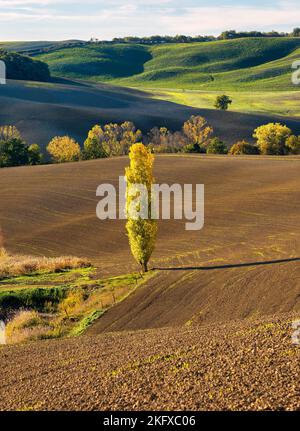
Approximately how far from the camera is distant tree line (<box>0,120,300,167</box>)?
110188 mm

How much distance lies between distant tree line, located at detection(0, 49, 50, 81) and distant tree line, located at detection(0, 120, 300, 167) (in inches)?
2510

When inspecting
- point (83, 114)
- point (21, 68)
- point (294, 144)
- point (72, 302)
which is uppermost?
point (21, 68)

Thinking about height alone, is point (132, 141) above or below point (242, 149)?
above

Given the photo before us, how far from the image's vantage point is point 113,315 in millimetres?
35969

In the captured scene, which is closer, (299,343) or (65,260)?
(299,343)

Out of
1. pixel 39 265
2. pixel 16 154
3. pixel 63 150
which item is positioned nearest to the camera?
pixel 39 265

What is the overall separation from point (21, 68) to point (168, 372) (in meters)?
186

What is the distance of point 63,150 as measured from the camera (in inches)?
4692

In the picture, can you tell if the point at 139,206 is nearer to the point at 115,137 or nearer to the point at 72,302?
the point at 72,302

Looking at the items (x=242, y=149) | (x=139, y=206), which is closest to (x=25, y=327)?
(x=139, y=206)

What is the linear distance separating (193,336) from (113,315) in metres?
10.5
